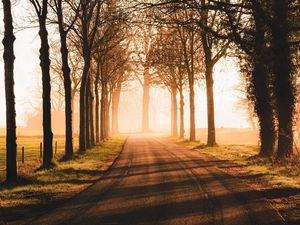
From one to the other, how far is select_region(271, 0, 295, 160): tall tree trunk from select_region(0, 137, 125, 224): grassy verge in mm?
9816

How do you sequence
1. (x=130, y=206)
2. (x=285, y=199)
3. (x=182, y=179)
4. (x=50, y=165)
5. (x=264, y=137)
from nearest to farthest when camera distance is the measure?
(x=130, y=206) → (x=285, y=199) → (x=182, y=179) → (x=50, y=165) → (x=264, y=137)

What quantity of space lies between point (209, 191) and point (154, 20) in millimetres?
12902

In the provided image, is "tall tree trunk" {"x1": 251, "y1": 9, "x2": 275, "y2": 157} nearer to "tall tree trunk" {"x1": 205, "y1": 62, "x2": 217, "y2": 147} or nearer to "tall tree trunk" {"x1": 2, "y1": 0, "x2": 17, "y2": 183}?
"tall tree trunk" {"x1": 205, "y1": 62, "x2": 217, "y2": 147}

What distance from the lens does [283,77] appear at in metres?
22.6

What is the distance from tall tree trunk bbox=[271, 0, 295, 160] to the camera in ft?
72.8

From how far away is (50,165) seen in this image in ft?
70.9

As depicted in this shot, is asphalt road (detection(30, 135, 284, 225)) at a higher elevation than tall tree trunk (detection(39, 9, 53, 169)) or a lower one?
lower

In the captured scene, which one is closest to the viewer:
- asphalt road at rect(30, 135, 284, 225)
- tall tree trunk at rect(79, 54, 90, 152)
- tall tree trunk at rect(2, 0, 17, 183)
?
asphalt road at rect(30, 135, 284, 225)

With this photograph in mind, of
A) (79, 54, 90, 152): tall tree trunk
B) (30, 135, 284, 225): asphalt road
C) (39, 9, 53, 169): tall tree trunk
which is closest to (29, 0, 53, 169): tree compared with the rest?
(39, 9, 53, 169): tall tree trunk

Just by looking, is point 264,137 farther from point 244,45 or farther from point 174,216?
point 174,216

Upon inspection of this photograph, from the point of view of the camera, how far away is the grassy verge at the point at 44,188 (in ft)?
40.0

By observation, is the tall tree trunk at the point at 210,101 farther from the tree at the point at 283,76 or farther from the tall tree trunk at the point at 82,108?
the tree at the point at 283,76

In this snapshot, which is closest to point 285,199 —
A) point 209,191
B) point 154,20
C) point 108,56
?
point 209,191

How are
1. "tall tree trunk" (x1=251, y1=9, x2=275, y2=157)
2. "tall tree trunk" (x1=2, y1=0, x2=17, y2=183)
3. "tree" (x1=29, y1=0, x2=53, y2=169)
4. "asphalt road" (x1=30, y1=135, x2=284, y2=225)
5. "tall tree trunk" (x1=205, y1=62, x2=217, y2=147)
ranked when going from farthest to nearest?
"tall tree trunk" (x1=205, y1=62, x2=217, y2=147)
"tall tree trunk" (x1=251, y1=9, x2=275, y2=157)
"tree" (x1=29, y1=0, x2=53, y2=169)
"tall tree trunk" (x1=2, y1=0, x2=17, y2=183)
"asphalt road" (x1=30, y1=135, x2=284, y2=225)
